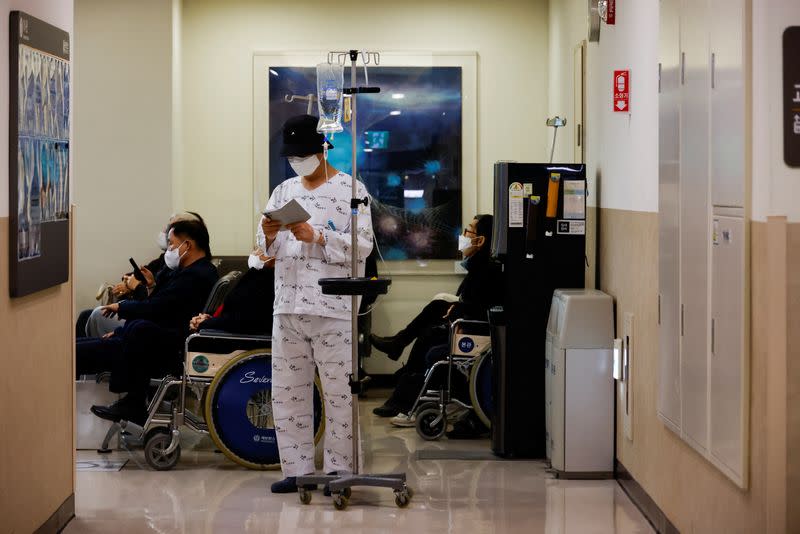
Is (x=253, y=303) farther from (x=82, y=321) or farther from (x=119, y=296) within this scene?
(x=82, y=321)

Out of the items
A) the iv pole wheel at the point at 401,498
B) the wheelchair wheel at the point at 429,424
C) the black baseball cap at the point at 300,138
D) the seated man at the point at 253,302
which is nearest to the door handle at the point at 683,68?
the black baseball cap at the point at 300,138

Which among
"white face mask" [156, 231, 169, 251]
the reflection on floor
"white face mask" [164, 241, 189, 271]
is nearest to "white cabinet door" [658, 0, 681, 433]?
the reflection on floor

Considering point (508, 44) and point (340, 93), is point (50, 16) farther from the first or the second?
point (508, 44)

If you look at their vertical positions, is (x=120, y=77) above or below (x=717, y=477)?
above

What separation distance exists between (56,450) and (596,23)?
11.3 feet

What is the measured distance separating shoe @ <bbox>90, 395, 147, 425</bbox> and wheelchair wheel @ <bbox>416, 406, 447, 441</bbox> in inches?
61.7

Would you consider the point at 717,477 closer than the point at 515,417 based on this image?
Yes

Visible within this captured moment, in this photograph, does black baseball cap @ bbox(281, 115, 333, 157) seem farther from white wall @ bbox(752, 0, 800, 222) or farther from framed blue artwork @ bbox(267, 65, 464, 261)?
framed blue artwork @ bbox(267, 65, 464, 261)

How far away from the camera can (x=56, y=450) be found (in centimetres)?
463

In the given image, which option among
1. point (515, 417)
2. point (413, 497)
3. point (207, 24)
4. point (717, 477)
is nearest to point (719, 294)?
point (717, 477)

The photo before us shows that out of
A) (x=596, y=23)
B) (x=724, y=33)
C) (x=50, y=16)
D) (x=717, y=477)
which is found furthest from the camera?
(x=596, y=23)

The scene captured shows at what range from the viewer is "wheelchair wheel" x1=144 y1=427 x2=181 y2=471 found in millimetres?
5895

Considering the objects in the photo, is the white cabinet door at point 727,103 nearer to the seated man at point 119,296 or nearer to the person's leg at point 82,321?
the seated man at point 119,296

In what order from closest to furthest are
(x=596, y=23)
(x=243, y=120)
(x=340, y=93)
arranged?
(x=340, y=93)
(x=596, y=23)
(x=243, y=120)
